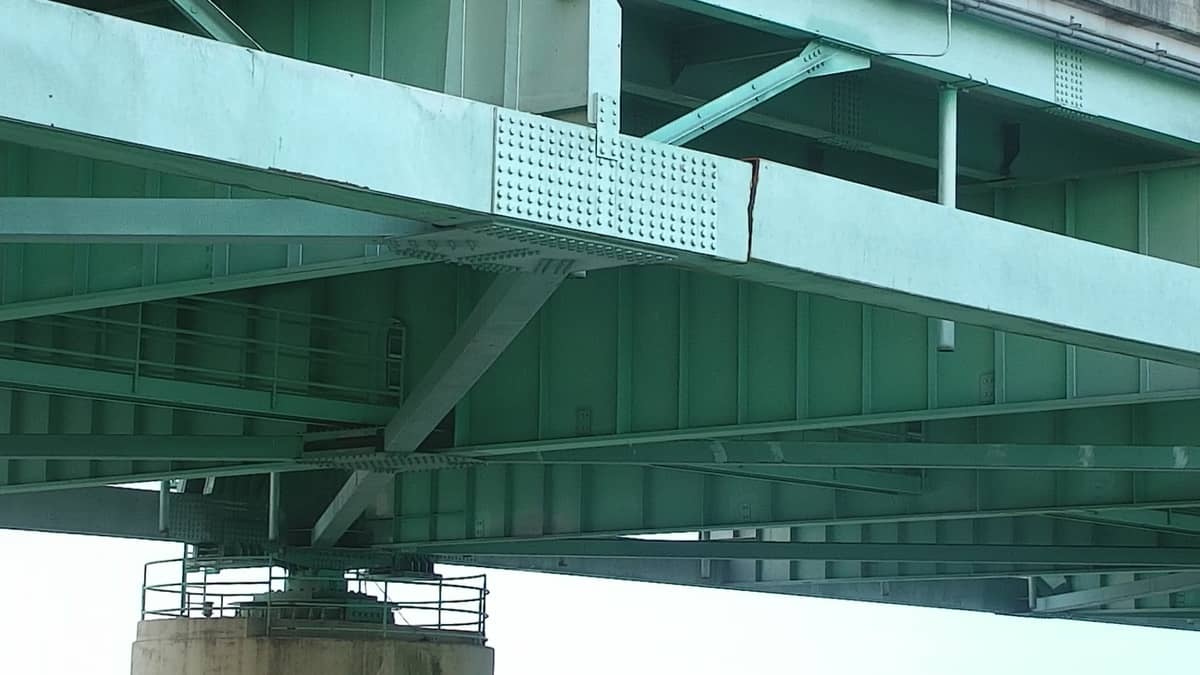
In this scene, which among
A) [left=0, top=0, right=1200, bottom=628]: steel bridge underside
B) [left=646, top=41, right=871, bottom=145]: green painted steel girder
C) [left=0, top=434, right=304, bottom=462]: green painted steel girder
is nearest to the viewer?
→ [left=0, top=0, right=1200, bottom=628]: steel bridge underside

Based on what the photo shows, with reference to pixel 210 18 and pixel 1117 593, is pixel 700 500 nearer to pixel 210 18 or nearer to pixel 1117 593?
pixel 1117 593

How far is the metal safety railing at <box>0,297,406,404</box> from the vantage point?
1001 inches

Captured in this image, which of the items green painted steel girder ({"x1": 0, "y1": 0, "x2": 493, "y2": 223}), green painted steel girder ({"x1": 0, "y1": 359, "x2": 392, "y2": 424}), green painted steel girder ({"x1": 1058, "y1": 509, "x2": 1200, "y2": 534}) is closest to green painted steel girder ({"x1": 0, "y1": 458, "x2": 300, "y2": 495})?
green painted steel girder ({"x1": 0, "y1": 359, "x2": 392, "y2": 424})

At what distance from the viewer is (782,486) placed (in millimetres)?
32594

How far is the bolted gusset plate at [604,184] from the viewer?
13.8 metres

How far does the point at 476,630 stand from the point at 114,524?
6.85 meters

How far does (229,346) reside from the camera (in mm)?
26359

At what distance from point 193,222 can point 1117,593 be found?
3616cm

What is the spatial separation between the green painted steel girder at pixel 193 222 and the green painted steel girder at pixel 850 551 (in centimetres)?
2041

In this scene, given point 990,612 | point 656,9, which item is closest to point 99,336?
point 656,9

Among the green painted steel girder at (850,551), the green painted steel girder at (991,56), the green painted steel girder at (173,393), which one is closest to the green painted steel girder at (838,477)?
the green painted steel girder at (850,551)

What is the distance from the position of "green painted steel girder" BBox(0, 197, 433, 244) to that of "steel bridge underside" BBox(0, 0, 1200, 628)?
32 mm

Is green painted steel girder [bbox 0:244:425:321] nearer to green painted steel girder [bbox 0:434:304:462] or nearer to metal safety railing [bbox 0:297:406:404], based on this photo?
metal safety railing [bbox 0:297:406:404]

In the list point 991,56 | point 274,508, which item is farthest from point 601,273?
point 274,508
